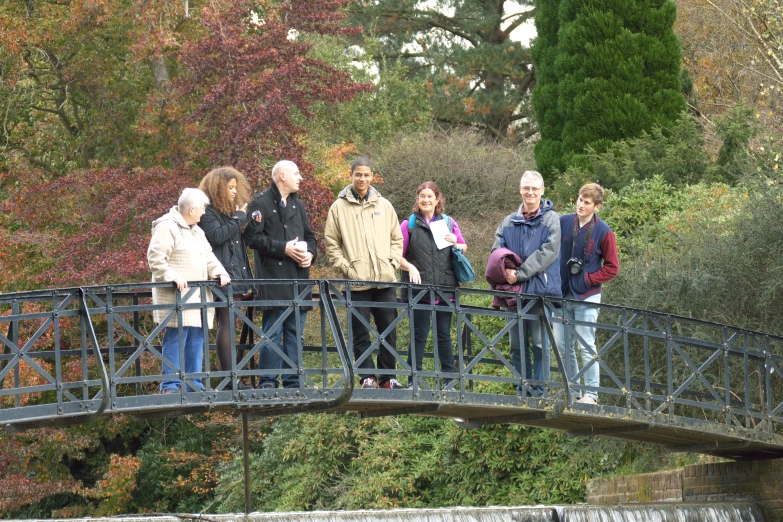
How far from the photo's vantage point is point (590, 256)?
493 inches

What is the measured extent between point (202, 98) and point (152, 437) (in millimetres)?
7507

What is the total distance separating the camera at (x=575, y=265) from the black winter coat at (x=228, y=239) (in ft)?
10.4

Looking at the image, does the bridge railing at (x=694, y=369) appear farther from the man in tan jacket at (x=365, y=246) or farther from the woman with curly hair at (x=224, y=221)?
the woman with curly hair at (x=224, y=221)

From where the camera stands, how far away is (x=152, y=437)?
80.1 ft

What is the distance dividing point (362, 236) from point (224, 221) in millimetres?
1269

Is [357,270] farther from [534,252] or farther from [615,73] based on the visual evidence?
[615,73]

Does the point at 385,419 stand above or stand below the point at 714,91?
below

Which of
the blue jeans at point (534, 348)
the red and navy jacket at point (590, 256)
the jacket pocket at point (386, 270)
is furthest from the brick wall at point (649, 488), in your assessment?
the jacket pocket at point (386, 270)

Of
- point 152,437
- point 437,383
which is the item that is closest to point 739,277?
point 437,383

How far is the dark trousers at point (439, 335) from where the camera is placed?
1190 centimetres

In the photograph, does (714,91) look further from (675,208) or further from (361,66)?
(675,208)

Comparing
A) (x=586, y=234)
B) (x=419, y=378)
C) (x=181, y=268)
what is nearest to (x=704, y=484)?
(x=586, y=234)

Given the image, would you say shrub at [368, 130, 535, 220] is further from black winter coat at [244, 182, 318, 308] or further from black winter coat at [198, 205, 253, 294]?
black winter coat at [198, 205, 253, 294]

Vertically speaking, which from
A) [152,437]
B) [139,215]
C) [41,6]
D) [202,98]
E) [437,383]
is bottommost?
[152,437]
